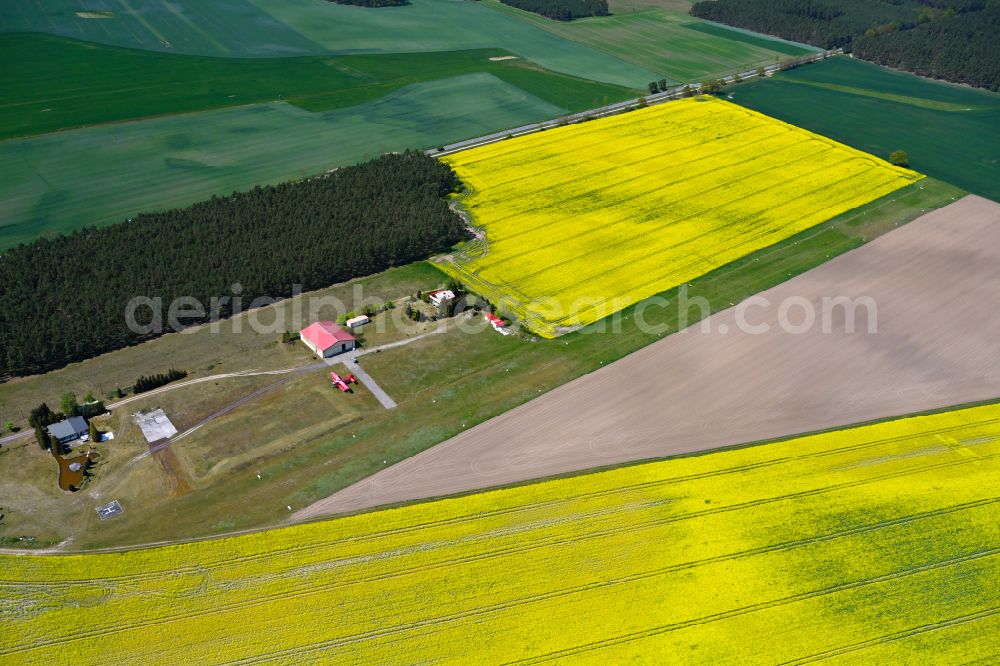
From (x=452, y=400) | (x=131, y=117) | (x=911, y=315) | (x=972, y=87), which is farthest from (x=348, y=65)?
(x=972, y=87)

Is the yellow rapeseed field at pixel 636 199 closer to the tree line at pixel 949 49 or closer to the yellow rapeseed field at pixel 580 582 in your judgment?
the yellow rapeseed field at pixel 580 582

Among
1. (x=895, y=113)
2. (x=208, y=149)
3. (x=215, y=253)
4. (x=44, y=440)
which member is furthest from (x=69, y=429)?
(x=895, y=113)

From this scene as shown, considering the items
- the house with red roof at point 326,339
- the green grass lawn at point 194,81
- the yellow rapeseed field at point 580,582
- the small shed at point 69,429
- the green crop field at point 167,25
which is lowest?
the yellow rapeseed field at point 580,582

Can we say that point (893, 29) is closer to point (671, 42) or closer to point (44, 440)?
point (671, 42)

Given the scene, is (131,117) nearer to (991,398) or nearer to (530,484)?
(530,484)

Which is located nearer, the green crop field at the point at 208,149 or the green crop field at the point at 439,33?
the green crop field at the point at 208,149

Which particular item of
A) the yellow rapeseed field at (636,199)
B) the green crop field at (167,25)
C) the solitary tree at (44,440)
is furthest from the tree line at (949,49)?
the solitary tree at (44,440)
